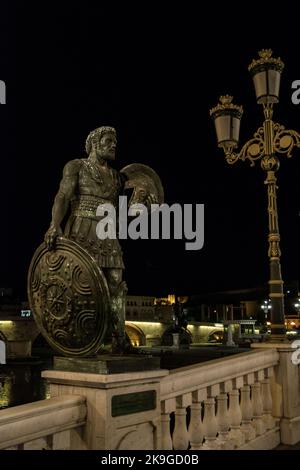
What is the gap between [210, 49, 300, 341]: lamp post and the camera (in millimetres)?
6703

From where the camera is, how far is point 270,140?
23.7ft

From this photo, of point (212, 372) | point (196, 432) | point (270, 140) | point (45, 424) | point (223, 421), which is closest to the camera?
point (45, 424)

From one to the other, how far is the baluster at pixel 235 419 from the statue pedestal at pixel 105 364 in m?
1.64

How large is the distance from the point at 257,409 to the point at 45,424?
317 cm

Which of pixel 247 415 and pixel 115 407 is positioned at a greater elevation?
pixel 115 407

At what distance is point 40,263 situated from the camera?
138 inches

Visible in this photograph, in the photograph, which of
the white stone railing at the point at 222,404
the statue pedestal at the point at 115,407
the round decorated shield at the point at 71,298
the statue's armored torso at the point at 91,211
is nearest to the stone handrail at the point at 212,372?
the white stone railing at the point at 222,404

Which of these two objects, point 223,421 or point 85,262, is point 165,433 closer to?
point 223,421

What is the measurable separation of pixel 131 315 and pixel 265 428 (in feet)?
166

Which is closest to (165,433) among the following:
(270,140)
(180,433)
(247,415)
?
(180,433)

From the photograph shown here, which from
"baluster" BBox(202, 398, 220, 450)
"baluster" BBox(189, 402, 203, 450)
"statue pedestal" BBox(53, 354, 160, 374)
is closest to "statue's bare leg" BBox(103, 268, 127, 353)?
"statue pedestal" BBox(53, 354, 160, 374)

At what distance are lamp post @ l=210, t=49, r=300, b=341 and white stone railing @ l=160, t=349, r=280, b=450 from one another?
975 millimetres

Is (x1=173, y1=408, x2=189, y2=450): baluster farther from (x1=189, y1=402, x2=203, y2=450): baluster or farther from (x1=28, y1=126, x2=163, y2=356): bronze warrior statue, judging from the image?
(x1=28, y1=126, x2=163, y2=356): bronze warrior statue

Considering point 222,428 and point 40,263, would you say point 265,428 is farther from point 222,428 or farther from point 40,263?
point 40,263
